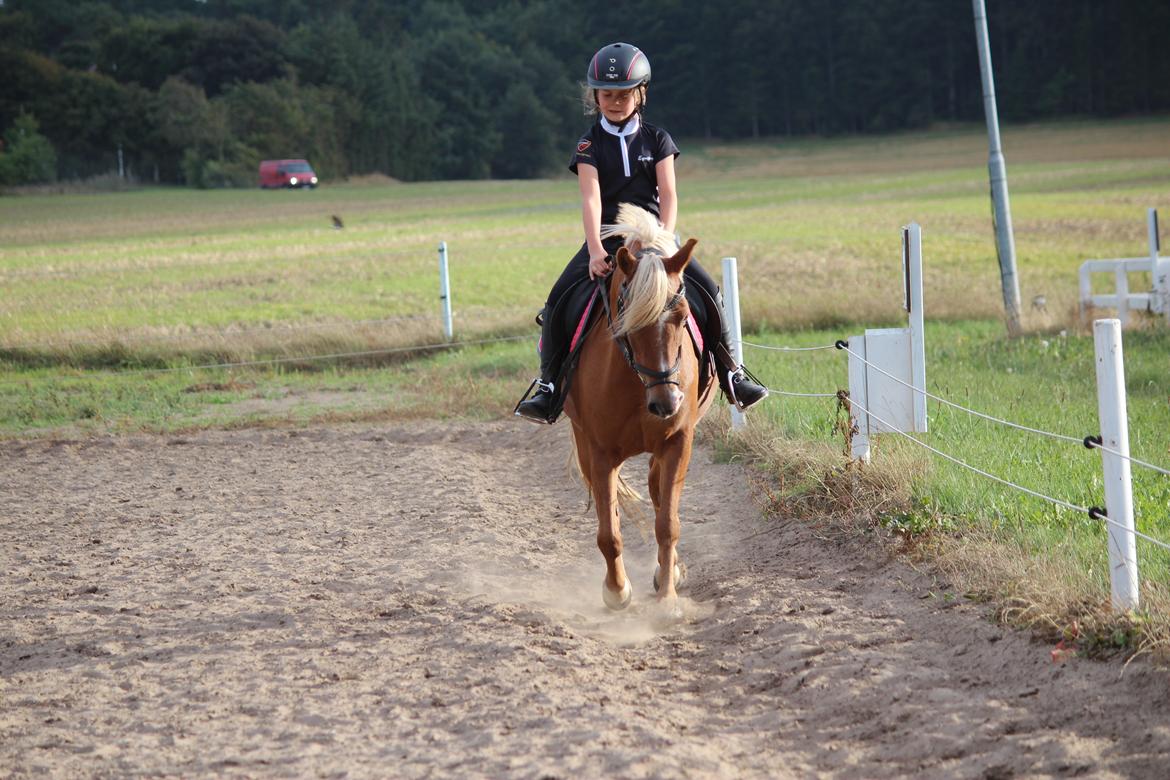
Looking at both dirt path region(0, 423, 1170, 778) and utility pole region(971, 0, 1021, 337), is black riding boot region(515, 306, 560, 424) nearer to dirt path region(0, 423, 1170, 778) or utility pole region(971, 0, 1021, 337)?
dirt path region(0, 423, 1170, 778)

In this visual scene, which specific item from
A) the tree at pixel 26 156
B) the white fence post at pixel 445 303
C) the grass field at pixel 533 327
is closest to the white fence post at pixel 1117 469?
the grass field at pixel 533 327

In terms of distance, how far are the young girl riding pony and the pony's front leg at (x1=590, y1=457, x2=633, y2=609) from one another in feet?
1.60

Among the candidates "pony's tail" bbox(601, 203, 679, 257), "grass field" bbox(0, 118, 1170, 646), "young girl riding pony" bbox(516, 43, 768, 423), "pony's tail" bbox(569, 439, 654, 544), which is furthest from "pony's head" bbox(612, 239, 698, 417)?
"pony's tail" bbox(569, 439, 654, 544)

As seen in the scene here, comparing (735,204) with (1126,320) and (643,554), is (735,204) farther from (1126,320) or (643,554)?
(643,554)

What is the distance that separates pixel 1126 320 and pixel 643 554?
10092mm

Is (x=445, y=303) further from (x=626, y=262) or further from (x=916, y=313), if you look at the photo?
(x=626, y=262)

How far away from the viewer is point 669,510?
21.3ft

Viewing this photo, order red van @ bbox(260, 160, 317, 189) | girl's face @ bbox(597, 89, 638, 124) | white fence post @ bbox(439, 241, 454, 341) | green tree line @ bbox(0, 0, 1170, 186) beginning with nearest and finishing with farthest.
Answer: girl's face @ bbox(597, 89, 638, 124)
white fence post @ bbox(439, 241, 454, 341)
red van @ bbox(260, 160, 317, 189)
green tree line @ bbox(0, 0, 1170, 186)

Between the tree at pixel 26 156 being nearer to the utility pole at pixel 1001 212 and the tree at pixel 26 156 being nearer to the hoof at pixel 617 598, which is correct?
the utility pole at pixel 1001 212

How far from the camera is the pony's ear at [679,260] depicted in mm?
5828

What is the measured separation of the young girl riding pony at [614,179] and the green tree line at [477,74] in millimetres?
58306

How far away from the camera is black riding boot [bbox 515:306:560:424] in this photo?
678cm

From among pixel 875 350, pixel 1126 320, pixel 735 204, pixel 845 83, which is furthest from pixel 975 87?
pixel 875 350

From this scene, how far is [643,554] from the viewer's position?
8055mm
